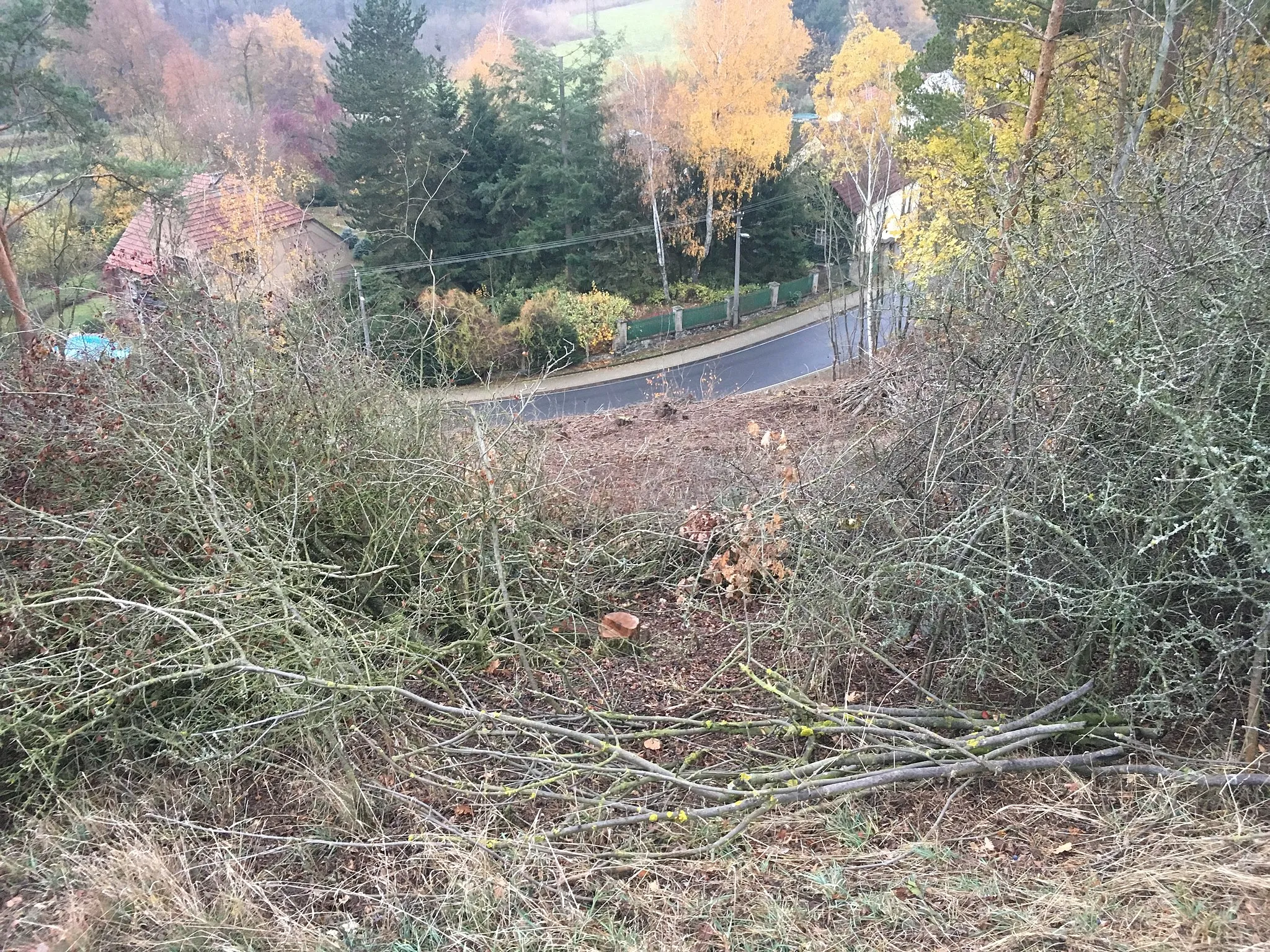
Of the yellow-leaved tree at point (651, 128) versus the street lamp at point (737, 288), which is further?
the street lamp at point (737, 288)

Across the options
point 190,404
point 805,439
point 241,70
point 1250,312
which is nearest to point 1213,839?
point 1250,312

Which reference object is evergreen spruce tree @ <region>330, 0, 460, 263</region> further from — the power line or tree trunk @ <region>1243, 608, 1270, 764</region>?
tree trunk @ <region>1243, 608, 1270, 764</region>

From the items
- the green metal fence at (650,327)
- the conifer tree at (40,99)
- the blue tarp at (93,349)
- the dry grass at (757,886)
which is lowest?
the dry grass at (757,886)

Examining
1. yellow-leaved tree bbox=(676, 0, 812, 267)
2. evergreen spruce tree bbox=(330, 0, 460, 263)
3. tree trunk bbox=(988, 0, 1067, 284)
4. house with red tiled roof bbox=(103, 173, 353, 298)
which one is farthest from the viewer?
yellow-leaved tree bbox=(676, 0, 812, 267)

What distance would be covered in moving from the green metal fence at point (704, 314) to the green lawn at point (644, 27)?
8138mm

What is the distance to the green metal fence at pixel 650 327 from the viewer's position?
2347 cm

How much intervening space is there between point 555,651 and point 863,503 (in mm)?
A: 1871

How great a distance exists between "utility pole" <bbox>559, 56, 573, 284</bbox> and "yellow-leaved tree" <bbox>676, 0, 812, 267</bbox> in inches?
138

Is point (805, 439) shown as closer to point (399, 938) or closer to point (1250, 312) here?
point (1250, 312)

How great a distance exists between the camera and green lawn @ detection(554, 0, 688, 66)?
27922 millimetres

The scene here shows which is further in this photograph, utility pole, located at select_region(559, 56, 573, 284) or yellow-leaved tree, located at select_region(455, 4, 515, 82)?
yellow-leaved tree, located at select_region(455, 4, 515, 82)

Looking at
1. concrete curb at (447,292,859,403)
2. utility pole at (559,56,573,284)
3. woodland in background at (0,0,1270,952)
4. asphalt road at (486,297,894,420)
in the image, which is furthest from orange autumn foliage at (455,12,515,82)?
woodland in background at (0,0,1270,952)

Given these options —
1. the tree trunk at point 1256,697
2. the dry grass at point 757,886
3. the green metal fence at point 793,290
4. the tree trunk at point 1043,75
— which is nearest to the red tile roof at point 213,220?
the tree trunk at point 1043,75

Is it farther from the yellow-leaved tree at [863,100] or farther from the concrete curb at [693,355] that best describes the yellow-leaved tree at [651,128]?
the yellow-leaved tree at [863,100]
